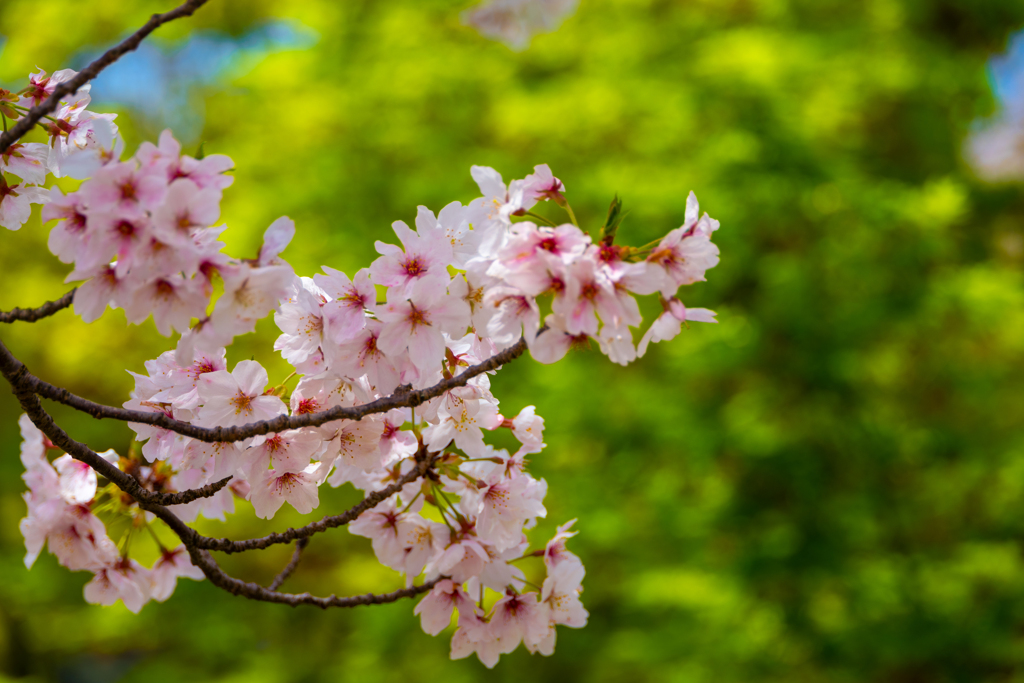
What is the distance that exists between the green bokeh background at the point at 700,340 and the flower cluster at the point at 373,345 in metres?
3.41

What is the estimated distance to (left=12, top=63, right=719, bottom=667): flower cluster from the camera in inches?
36.1

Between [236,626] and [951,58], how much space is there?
681 cm

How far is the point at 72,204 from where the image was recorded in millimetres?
916

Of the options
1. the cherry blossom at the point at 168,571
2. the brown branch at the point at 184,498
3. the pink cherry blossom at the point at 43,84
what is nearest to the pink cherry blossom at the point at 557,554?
the brown branch at the point at 184,498

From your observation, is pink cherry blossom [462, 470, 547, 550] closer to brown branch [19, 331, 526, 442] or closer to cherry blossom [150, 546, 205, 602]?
brown branch [19, 331, 526, 442]

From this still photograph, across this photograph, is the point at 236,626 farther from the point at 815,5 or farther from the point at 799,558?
the point at 815,5

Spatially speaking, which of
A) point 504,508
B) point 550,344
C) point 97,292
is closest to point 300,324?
point 97,292

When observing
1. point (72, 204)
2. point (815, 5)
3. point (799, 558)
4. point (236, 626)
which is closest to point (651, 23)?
point (815, 5)

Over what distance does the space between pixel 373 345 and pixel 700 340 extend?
379cm

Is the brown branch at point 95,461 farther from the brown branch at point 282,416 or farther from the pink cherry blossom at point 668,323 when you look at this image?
the pink cherry blossom at point 668,323

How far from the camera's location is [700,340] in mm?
4668

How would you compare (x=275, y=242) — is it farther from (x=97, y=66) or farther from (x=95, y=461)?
(x=95, y=461)

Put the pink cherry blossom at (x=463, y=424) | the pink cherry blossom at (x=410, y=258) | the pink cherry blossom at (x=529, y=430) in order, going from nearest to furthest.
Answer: the pink cherry blossom at (x=410, y=258), the pink cherry blossom at (x=463, y=424), the pink cherry blossom at (x=529, y=430)

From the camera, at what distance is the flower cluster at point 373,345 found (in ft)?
3.01
